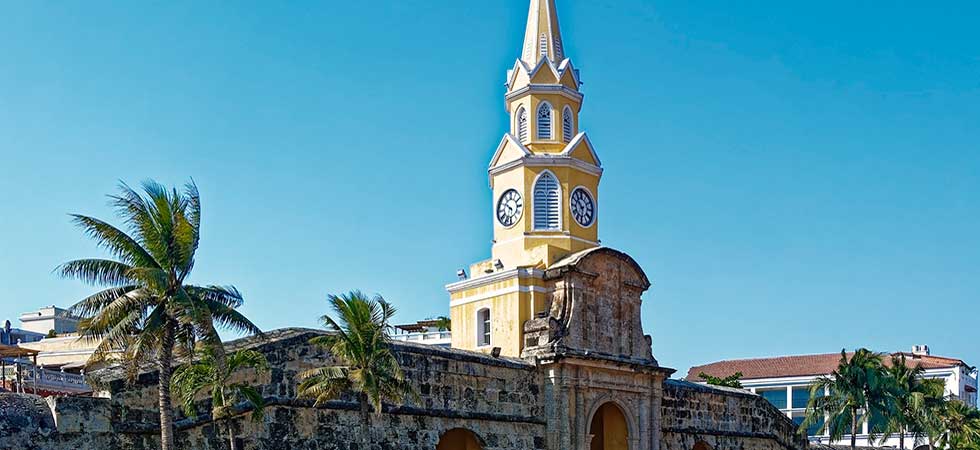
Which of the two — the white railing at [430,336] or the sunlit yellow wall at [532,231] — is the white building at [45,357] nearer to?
the sunlit yellow wall at [532,231]

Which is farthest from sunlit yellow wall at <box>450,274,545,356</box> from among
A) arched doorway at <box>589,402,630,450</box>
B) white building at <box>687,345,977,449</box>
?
white building at <box>687,345,977,449</box>

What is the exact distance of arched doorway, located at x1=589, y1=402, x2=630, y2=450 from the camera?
113ft

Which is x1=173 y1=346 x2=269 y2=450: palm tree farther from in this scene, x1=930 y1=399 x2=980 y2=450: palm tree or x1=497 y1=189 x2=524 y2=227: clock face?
x1=930 y1=399 x2=980 y2=450: palm tree

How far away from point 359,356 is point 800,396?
54105 millimetres

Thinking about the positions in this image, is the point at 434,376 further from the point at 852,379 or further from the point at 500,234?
the point at 852,379

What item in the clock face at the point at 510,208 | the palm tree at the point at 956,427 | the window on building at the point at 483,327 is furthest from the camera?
the palm tree at the point at 956,427

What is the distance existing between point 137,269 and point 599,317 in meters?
17.1

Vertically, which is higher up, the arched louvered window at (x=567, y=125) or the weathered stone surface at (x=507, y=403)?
the arched louvered window at (x=567, y=125)

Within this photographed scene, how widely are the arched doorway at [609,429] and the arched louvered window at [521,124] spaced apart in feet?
28.3

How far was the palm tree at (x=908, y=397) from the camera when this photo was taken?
43.8 m

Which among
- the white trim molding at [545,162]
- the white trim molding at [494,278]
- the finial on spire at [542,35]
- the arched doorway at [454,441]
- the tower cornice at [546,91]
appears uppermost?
the finial on spire at [542,35]

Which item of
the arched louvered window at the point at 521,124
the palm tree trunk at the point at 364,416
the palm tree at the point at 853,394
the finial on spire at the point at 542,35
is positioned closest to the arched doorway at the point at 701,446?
the palm tree at the point at 853,394

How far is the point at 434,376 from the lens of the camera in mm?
28266

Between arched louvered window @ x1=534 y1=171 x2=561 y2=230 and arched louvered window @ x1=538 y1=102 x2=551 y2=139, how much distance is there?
1.56 m
